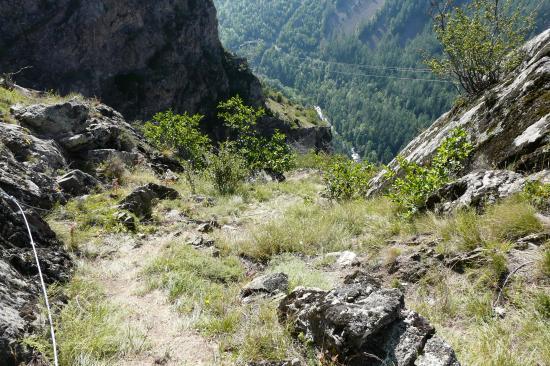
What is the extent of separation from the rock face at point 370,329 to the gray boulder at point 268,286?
103cm

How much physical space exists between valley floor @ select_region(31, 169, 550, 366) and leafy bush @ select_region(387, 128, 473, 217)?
378mm

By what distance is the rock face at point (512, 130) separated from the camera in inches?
206

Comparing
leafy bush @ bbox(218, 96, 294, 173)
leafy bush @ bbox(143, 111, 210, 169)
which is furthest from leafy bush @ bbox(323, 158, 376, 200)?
leafy bush @ bbox(218, 96, 294, 173)

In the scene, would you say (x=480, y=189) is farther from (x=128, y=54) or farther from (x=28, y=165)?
(x=128, y=54)

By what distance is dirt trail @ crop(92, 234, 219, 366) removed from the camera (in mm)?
3369

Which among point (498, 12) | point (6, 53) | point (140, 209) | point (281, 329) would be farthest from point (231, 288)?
point (6, 53)

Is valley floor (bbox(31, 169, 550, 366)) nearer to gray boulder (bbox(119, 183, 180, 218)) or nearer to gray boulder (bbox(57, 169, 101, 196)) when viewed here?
gray boulder (bbox(119, 183, 180, 218))

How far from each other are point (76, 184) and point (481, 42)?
422 inches

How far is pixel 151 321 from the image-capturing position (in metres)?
4.00

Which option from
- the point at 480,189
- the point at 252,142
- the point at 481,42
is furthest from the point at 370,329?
the point at 252,142

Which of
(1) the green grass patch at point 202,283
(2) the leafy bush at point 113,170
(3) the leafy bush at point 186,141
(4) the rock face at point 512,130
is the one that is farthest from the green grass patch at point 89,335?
(3) the leafy bush at point 186,141

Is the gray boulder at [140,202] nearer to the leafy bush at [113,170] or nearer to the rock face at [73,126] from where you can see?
the leafy bush at [113,170]

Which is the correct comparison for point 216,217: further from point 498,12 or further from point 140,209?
point 498,12

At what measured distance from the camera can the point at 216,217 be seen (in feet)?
30.0
